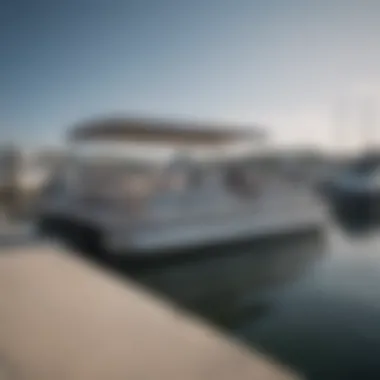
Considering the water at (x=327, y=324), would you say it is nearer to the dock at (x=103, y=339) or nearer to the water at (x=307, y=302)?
the water at (x=307, y=302)

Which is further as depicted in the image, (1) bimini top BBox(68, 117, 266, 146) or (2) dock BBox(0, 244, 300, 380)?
(1) bimini top BBox(68, 117, 266, 146)

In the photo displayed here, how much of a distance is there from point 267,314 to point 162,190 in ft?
4.61

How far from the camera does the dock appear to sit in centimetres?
93

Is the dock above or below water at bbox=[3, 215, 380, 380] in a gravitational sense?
below

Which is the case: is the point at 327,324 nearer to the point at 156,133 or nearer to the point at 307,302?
the point at 307,302

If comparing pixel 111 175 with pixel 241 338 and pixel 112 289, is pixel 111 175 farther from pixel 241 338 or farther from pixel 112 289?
pixel 241 338

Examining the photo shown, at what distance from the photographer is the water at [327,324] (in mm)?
1453

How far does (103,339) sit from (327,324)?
3.74ft

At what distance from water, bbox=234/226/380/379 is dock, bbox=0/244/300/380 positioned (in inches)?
20.5

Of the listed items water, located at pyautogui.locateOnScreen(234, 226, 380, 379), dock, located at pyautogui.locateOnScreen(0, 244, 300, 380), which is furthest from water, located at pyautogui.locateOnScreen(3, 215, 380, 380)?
dock, located at pyautogui.locateOnScreen(0, 244, 300, 380)

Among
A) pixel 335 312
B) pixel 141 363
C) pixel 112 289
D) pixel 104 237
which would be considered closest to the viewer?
pixel 141 363

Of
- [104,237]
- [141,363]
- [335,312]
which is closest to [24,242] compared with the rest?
[104,237]

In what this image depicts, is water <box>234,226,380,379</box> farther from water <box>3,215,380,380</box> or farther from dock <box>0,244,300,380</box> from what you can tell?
dock <box>0,244,300,380</box>

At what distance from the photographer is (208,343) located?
1077mm
